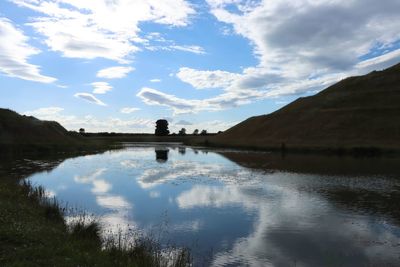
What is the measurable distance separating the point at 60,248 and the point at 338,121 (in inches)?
4747

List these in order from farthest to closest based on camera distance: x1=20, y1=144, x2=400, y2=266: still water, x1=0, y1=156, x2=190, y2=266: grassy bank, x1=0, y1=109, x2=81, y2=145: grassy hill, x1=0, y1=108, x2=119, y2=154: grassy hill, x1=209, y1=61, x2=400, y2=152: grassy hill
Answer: x1=209, y1=61, x2=400, y2=152: grassy hill < x1=0, y1=109, x2=81, y2=145: grassy hill < x1=0, y1=108, x2=119, y2=154: grassy hill < x1=20, y1=144, x2=400, y2=266: still water < x1=0, y1=156, x2=190, y2=266: grassy bank

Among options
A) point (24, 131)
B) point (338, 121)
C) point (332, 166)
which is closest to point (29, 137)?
point (24, 131)

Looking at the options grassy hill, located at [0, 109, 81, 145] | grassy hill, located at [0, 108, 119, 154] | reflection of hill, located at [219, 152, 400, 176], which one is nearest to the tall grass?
reflection of hill, located at [219, 152, 400, 176]

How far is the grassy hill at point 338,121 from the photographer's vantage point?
360 ft

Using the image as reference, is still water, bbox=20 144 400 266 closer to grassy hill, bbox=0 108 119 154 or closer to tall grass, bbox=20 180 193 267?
tall grass, bbox=20 180 193 267

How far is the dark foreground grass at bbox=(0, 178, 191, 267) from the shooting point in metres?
11.8

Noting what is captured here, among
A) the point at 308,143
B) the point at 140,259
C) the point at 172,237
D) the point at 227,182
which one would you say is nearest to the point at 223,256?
the point at 172,237

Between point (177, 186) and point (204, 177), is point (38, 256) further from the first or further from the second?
point (204, 177)

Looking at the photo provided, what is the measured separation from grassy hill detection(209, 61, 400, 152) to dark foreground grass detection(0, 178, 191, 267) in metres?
89.2

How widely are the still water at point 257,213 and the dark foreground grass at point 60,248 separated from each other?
2.58 meters

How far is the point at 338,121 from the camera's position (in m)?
125

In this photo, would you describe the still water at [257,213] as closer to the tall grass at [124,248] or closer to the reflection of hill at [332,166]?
the tall grass at [124,248]

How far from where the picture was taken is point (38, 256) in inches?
471

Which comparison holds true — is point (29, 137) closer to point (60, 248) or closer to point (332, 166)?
point (332, 166)
